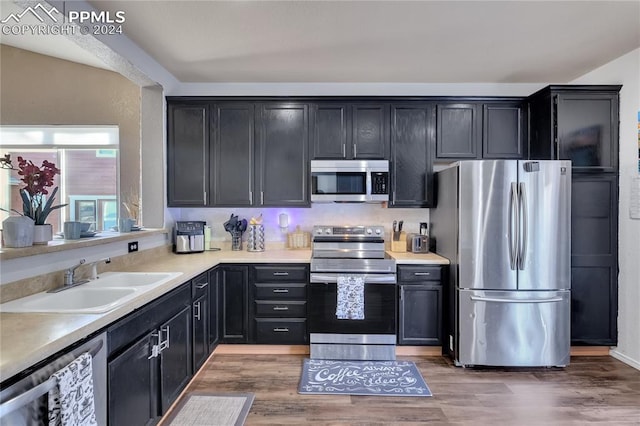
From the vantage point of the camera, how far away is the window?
3836 mm

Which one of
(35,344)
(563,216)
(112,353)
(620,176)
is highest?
(620,176)

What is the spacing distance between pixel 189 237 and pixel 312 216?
4.32 ft

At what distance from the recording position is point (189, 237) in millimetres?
3348

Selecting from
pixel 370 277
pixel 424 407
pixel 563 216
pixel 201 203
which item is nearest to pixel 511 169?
pixel 563 216

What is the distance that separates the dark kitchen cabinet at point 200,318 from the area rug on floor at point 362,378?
32.5 inches

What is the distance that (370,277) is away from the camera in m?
3.05

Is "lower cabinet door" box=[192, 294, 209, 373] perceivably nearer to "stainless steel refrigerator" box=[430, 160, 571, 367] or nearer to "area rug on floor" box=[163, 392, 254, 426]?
"area rug on floor" box=[163, 392, 254, 426]

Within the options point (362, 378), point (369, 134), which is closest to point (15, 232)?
point (362, 378)

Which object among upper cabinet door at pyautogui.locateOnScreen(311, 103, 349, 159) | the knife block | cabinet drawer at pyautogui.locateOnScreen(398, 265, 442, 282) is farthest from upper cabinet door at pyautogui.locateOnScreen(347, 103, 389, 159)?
cabinet drawer at pyautogui.locateOnScreen(398, 265, 442, 282)

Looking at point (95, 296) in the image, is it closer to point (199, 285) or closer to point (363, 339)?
point (199, 285)

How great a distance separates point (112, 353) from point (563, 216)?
11.1 feet

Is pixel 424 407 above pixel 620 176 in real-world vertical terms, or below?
below

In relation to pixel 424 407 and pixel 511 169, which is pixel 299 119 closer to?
pixel 511 169

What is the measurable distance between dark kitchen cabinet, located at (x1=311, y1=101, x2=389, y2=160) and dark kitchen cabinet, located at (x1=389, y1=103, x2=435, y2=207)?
12cm
